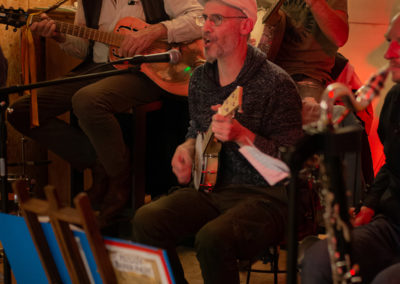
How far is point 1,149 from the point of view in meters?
1.94

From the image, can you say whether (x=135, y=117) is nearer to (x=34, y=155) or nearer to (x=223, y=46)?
(x=223, y=46)

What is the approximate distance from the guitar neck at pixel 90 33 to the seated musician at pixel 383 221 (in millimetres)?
1713

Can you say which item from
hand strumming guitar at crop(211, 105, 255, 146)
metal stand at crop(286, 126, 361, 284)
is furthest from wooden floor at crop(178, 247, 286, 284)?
metal stand at crop(286, 126, 361, 284)

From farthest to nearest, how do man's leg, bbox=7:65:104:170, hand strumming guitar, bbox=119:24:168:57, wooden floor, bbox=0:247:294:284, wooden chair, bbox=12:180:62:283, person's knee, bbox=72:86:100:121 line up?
1. man's leg, bbox=7:65:104:170
2. hand strumming guitar, bbox=119:24:168:57
3. person's knee, bbox=72:86:100:121
4. wooden floor, bbox=0:247:294:284
5. wooden chair, bbox=12:180:62:283

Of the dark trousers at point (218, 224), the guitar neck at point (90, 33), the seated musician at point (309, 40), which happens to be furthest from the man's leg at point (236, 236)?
the guitar neck at point (90, 33)

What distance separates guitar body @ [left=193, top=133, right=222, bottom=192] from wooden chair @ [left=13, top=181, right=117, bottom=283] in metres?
0.66

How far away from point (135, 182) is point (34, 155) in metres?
1.50

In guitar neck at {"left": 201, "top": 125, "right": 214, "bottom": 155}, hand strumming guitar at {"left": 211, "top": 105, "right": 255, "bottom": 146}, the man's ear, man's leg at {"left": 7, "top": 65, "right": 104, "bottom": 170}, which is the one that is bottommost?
man's leg at {"left": 7, "top": 65, "right": 104, "bottom": 170}

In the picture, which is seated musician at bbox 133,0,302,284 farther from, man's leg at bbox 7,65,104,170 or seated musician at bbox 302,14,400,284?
man's leg at bbox 7,65,104,170

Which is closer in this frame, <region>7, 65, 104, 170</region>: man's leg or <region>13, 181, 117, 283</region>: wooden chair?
<region>13, 181, 117, 283</region>: wooden chair

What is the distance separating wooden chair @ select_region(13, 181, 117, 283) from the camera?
48.1 inches

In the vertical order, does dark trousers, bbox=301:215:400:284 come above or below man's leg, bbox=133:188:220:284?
above

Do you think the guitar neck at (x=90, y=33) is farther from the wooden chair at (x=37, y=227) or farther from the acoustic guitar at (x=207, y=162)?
the wooden chair at (x=37, y=227)

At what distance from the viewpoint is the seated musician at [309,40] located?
8.41 feet
